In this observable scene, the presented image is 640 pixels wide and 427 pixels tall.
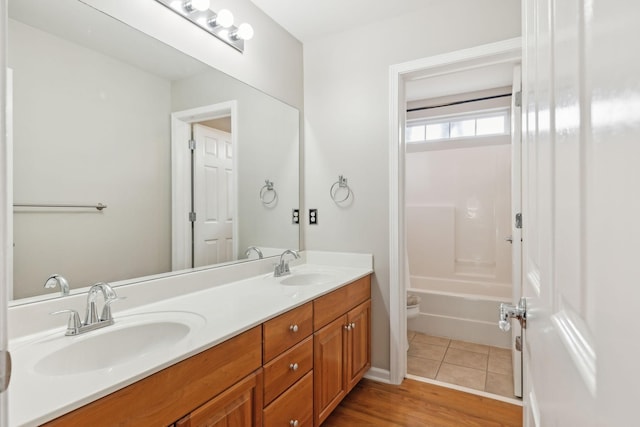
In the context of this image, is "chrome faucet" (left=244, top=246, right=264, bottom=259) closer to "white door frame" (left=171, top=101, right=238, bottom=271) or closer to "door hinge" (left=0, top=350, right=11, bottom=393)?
"white door frame" (left=171, top=101, right=238, bottom=271)

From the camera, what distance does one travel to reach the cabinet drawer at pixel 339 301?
166 cm

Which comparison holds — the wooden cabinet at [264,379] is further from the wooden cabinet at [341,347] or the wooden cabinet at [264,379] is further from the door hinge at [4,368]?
the door hinge at [4,368]

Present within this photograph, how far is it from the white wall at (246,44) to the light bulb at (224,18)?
9 cm

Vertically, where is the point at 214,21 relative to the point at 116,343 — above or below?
above

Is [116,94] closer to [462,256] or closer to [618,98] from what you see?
[618,98]

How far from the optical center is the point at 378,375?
7.53 ft

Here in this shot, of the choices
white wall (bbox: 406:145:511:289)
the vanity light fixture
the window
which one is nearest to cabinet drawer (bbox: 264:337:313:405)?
the vanity light fixture

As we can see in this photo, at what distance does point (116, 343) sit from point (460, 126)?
356 centimetres

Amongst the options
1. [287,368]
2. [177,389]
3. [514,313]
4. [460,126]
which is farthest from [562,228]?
[460,126]

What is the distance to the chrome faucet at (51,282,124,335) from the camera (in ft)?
3.57

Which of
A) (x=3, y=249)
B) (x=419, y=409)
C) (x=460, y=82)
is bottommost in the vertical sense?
(x=419, y=409)

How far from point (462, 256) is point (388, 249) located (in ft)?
5.54

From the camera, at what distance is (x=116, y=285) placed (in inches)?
52.3

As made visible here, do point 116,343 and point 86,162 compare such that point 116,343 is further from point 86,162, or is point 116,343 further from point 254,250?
point 254,250
